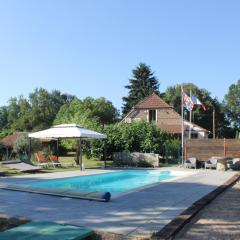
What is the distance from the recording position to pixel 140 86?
2766 inches

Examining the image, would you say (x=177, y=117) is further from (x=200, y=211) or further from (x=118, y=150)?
(x=200, y=211)

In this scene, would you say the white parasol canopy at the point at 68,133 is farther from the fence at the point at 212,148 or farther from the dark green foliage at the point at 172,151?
the dark green foliage at the point at 172,151

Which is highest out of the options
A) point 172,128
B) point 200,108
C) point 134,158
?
point 200,108

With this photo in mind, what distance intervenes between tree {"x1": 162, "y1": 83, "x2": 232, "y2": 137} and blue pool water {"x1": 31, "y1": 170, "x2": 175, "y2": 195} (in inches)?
1908

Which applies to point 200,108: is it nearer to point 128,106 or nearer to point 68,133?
point 128,106

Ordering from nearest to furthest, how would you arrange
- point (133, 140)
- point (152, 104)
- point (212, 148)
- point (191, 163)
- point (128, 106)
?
point (191, 163)
point (212, 148)
point (133, 140)
point (152, 104)
point (128, 106)

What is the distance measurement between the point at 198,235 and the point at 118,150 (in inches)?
967

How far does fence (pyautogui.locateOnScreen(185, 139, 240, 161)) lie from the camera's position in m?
27.8

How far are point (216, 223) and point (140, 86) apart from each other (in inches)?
2475

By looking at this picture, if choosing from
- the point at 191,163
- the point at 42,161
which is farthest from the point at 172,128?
the point at 42,161

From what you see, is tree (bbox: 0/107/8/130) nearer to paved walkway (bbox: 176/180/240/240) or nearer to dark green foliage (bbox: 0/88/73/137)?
dark green foliage (bbox: 0/88/73/137)

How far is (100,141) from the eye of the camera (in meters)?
31.3

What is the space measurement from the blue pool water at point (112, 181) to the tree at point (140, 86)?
149ft

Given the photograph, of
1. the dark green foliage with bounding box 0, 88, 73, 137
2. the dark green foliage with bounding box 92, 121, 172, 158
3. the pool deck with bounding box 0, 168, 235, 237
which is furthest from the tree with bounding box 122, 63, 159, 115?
the pool deck with bounding box 0, 168, 235, 237
